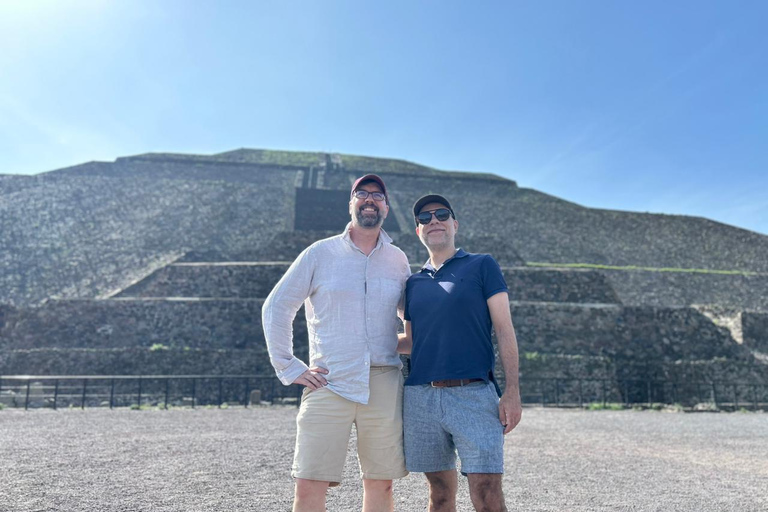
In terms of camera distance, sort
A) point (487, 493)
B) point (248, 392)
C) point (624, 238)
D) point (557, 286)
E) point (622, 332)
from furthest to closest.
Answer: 1. point (624, 238)
2. point (557, 286)
3. point (622, 332)
4. point (248, 392)
5. point (487, 493)

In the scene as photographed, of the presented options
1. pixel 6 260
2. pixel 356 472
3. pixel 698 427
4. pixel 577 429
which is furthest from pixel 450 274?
pixel 6 260

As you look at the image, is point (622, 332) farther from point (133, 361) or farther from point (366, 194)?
point (366, 194)

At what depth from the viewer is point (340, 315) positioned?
2.65m

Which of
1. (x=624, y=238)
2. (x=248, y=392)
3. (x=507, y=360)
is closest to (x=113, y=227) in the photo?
(x=248, y=392)

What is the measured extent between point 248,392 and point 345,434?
10.1 m

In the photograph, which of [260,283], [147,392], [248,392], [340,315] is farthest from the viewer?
[260,283]

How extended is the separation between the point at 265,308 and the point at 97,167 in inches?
1526

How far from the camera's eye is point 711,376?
1302 cm

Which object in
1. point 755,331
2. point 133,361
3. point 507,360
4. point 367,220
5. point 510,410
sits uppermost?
point 367,220

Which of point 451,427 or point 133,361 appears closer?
point 451,427

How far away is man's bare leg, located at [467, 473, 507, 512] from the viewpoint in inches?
93.9

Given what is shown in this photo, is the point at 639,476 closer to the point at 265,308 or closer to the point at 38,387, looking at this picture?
the point at 265,308

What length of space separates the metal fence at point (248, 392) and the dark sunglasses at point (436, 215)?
891cm

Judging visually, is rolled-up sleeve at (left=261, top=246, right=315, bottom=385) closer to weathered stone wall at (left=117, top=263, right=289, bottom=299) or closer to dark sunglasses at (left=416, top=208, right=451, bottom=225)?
dark sunglasses at (left=416, top=208, right=451, bottom=225)
